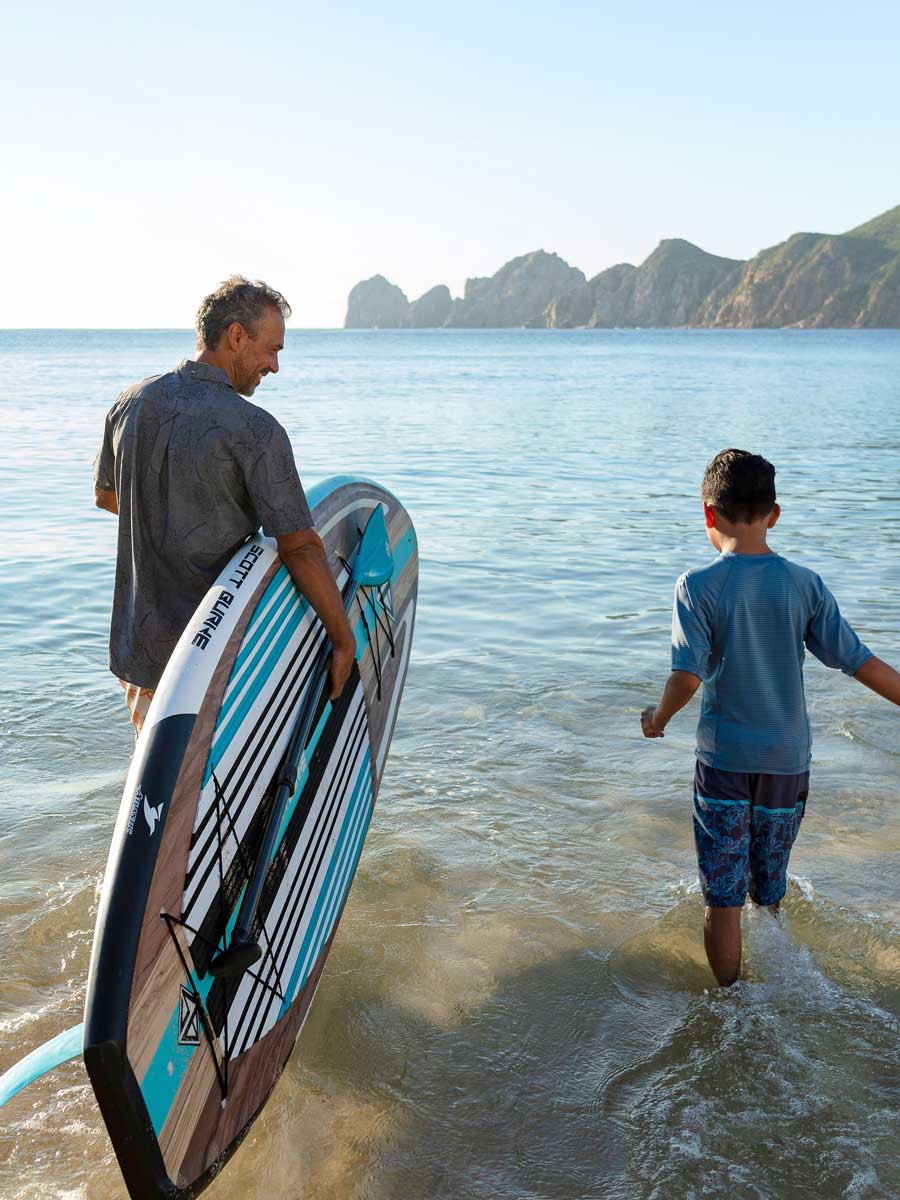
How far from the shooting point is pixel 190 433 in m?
2.87

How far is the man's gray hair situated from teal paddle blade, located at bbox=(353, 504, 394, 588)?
3.56 feet

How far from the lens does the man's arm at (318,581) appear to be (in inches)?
115

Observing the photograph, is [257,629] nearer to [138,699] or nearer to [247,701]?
[247,701]

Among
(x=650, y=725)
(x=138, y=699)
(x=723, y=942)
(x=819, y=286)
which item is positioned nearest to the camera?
(x=650, y=725)

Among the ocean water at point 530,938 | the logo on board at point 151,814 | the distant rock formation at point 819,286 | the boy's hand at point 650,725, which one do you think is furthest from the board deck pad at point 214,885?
the distant rock formation at point 819,286

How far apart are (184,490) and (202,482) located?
0.19 ft

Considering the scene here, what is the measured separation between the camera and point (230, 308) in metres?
3.00

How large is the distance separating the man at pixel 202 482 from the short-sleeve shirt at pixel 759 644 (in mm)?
1024

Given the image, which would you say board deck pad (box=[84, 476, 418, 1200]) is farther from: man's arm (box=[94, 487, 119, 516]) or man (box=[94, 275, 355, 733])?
man's arm (box=[94, 487, 119, 516])

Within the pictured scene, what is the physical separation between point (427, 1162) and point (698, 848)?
115 centimetres

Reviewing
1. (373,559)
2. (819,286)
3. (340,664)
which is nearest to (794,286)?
(819,286)

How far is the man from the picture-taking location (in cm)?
286

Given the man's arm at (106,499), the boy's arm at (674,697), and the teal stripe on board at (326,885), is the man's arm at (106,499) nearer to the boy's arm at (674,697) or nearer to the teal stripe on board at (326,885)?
the teal stripe on board at (326,885)

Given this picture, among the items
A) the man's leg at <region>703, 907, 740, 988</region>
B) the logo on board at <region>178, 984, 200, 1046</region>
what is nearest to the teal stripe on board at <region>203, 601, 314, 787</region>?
the logo on board at <region>178, 984, 200, 1046</region>
